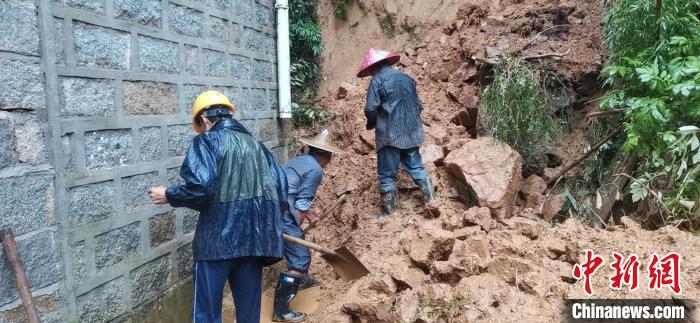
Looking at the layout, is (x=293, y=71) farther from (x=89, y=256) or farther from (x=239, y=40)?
(x=89, y=256)

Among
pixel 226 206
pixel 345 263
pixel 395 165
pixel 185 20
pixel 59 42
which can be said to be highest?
pixel 185 20

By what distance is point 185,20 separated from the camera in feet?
11.6

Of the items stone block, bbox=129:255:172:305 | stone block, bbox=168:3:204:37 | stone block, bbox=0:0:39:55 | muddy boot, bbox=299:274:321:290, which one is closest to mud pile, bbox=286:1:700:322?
muddy boot, bbox=299:274:321:290

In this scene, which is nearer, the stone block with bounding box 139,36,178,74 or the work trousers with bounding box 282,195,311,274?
the stone block with bounding box 139,36,178,74

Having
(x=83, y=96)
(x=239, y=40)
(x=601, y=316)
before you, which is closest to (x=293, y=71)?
(x=239, y=40)

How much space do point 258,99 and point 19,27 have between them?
2.66 m

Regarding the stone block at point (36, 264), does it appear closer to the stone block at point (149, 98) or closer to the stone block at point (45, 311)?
the stone block at point (45, 311)

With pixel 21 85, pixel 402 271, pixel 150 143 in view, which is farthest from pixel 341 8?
pixel 21 85

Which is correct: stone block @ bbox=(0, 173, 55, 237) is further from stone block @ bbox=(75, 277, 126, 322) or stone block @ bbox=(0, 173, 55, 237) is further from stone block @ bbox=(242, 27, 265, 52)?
stone block @ bbox=(242, 27, 265, 52)

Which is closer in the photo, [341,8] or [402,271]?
[402,271]

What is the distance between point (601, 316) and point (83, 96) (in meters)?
3.06

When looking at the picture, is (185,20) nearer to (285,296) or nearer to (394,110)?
(394,110)

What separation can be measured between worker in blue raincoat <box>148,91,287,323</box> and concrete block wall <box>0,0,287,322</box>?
0.41 metres

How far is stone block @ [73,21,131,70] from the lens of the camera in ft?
8.51
